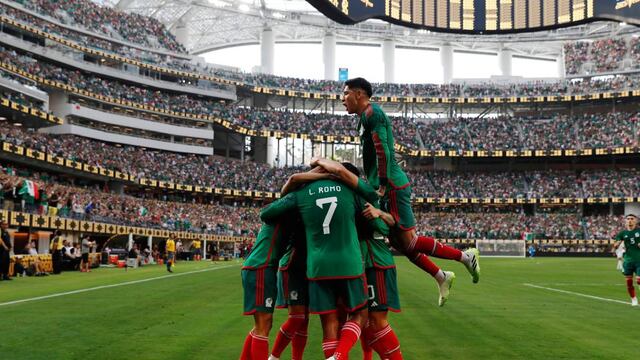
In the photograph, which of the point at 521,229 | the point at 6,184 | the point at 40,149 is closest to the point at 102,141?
the point at 40,149

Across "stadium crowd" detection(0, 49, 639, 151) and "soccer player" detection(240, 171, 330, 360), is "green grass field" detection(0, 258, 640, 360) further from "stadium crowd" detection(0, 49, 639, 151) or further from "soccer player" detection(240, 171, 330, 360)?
"stadium crowd" detection(0, 49, 639, 151)

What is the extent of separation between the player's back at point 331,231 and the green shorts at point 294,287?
0.59m

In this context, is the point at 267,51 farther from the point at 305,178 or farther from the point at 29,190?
the point at 305,178

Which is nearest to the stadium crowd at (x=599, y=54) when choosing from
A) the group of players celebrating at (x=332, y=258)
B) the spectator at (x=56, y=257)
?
the spectator at (x=56, y=257)

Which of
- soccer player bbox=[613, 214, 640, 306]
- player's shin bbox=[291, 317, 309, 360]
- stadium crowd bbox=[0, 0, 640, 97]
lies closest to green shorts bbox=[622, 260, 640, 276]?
soccer player bbox=[613, 214, 640, 306]

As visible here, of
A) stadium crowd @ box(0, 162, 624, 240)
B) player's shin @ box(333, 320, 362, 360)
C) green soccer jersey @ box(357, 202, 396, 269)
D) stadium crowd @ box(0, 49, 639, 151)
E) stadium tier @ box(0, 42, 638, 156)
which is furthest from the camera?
stadium crowd @ box(0, 49, 639, 151)

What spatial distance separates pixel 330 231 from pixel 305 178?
22.0 inches

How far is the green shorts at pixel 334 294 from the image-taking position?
5.59 meters

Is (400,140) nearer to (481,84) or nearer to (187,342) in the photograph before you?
(481,84)

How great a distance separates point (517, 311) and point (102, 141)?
59.8 m

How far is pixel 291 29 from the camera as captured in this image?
84188 millimetres

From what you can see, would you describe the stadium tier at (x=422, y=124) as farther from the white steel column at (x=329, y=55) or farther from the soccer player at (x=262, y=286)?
the soccer player at (x=262, y=286)

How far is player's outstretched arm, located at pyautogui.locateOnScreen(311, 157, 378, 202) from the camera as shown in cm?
561

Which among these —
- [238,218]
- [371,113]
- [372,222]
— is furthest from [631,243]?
[238,218]
